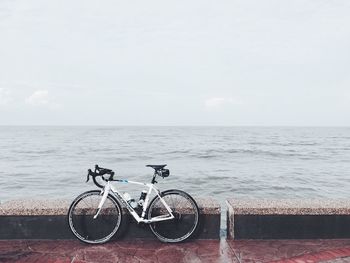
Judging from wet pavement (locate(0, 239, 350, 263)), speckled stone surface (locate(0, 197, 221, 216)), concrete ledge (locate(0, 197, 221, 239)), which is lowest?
wet pavement (locate(0, 239, 350, 263))

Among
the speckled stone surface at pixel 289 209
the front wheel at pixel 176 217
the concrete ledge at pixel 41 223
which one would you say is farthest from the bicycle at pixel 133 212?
the speckled stone surface at pixel 289 209

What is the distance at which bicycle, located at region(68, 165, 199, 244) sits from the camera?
5.29m

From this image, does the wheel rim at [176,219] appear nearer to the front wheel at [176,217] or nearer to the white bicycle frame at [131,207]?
the front wheel at [176,217]

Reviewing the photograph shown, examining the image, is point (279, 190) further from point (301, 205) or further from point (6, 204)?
point (6, 204)

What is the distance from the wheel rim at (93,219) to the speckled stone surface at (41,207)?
208 mm

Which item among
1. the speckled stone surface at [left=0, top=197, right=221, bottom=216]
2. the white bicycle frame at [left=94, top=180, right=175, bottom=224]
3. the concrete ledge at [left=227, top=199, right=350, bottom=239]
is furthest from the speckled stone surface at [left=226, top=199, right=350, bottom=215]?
the white bicycle frame at [left=94, top=180, right=175, bottom=224]

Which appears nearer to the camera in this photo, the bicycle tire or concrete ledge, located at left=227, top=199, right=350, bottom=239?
the bicycle tire

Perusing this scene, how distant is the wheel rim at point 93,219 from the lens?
5316 millimetres

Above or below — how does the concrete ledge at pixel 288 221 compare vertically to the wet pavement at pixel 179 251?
above

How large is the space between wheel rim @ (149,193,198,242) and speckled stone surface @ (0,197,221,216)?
20cm

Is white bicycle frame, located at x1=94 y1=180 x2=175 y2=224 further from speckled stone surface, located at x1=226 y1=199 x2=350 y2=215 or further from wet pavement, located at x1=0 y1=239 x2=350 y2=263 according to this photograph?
speckled stone surface, located at x1=226 y1=199 x2=350 y2=215

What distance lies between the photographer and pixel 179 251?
5.12 m

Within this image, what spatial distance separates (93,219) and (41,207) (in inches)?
30.2

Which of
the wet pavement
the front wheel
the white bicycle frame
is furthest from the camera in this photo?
the front wheel
